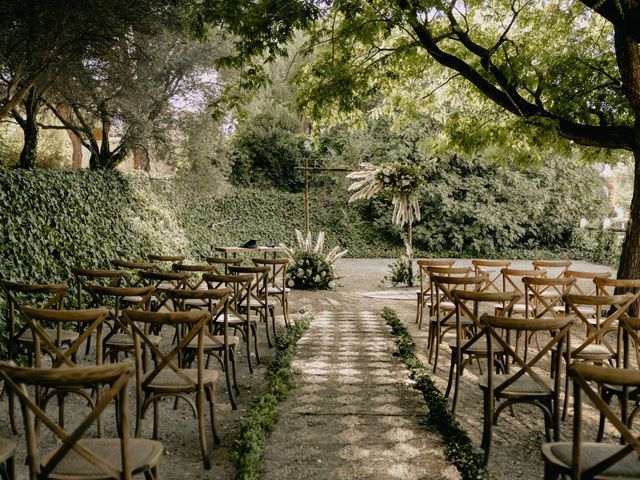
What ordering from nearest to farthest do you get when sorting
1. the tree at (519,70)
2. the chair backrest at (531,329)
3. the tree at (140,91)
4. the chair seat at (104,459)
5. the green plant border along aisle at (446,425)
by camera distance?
the chair seat at (104,459)
the green plant border along aisle at (446,425)
the chair backrest at (531,329)
the tree at (519,70)
the tree at (140,91)

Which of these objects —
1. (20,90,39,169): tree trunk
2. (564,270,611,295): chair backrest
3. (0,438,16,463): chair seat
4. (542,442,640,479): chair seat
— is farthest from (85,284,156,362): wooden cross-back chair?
(20,90,39,169): tree trunk

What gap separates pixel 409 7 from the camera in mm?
6809

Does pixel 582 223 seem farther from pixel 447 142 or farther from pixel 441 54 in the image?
pixel 441 54

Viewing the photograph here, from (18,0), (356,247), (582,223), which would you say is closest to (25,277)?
(18,0)

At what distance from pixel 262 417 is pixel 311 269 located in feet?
30.1

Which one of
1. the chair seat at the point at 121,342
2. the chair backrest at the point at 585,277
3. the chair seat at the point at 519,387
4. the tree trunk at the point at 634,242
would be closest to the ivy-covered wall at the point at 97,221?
the chair seat at the point at 121,342

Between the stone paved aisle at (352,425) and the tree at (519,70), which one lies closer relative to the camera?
the stone paved aisle at (352,425)

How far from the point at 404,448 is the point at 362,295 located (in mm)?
8913

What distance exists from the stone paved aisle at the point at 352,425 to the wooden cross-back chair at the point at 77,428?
4.14 ft

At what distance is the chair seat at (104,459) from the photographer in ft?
8.41

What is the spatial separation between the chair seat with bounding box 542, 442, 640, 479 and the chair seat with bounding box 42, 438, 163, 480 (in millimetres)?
2002

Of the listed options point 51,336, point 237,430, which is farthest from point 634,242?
point 51,336

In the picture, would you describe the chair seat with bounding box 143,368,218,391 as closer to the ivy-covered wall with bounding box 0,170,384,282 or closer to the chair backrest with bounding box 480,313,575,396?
the chair backrest with bounding box 480,313,575,396

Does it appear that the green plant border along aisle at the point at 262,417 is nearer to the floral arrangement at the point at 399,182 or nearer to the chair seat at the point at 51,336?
the chair seat at the point at 51,336
